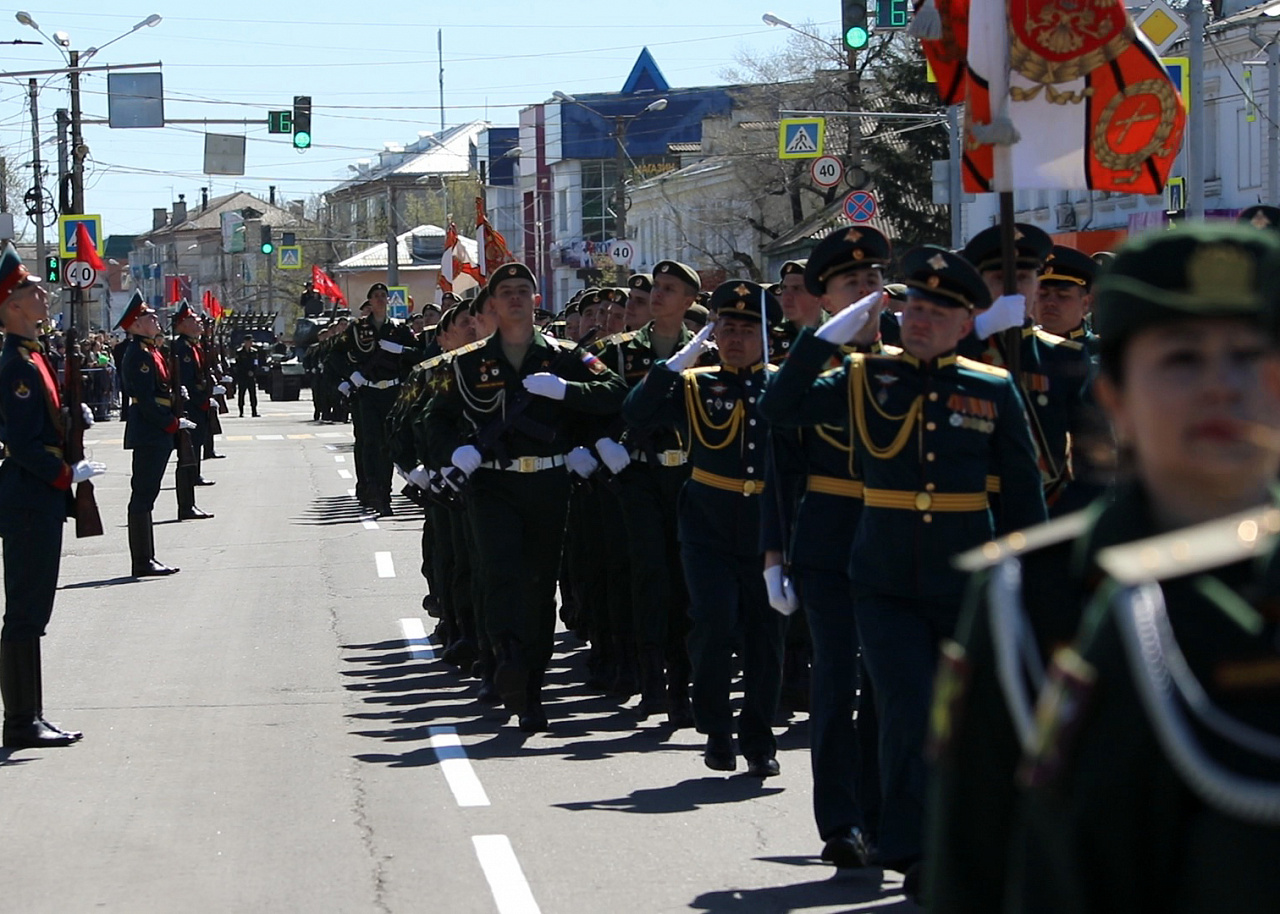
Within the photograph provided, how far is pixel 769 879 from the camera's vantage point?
708 cm

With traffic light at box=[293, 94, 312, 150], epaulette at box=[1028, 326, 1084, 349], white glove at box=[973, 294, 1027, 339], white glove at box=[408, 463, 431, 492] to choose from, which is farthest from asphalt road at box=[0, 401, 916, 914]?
traffic light at box=[293, 94, 312, 150]

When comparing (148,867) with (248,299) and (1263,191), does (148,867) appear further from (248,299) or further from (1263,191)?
(248,299)

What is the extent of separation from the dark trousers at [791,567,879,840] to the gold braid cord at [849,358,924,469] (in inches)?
27.7

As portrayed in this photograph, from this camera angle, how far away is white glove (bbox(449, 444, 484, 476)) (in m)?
10.1

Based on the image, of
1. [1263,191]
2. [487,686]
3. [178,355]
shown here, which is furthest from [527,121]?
[487,686]

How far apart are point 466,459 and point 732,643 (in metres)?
1.97

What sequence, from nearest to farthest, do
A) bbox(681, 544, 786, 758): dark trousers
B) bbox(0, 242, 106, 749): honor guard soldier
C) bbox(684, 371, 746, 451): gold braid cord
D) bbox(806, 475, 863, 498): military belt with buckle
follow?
bbox(806, 475, 863, 498): military belt with buckle → bbox(681, 544, 786, 758): dark trousers → bbox(684, 371, 746, 451): gold braid cord → bbox(0, 242, 106, 749): honor guard soldier

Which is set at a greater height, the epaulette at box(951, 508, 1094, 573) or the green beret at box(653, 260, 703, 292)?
the green beret at box(653, 260, 703, 292)

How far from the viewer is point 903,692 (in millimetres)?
6473

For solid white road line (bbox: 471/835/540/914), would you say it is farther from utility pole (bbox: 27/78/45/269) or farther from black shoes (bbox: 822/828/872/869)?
utility pole (bbox: 27/78/45/269)

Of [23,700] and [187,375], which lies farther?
[187,375]

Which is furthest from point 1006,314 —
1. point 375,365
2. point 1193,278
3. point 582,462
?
point 375,365

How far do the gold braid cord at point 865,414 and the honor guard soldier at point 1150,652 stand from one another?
13.6ft

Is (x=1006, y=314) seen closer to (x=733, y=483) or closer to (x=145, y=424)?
(x=733, y=483)
